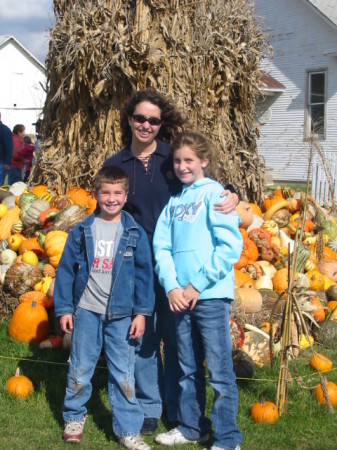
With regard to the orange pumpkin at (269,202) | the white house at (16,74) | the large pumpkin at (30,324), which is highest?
the white house at (16,74)

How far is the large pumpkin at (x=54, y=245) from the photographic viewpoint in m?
6.08

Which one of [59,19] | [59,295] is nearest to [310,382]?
[59,295]

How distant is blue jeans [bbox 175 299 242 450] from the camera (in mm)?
3492

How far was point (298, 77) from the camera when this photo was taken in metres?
19.7

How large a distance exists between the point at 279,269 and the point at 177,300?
3550 mm

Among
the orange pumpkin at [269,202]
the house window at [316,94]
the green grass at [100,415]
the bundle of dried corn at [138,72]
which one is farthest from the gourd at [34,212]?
the house window at [316,94]

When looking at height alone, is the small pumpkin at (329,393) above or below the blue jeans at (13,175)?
below

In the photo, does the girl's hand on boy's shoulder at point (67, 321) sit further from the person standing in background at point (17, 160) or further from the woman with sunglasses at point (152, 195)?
the person standing in background at point (17, 160)

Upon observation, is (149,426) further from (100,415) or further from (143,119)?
(143,119)

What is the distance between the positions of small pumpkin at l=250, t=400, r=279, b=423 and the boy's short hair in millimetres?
1633

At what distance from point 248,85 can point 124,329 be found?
503 cm

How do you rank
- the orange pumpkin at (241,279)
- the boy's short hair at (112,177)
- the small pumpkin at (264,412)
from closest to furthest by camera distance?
1. the boy's short hair at (112,177)
2. the small pumpkin at (264,412)
3. the orange pumpkin at (241,279)

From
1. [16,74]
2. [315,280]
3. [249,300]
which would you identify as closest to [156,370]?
[249,300]

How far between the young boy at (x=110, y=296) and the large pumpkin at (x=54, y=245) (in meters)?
2.40
